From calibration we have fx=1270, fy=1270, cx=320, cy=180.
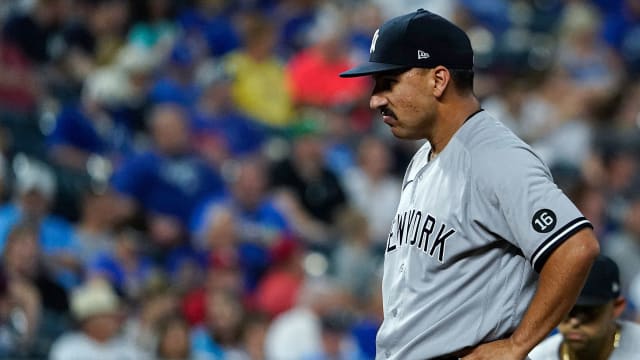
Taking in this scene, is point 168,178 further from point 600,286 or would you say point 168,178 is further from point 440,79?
point 440,79

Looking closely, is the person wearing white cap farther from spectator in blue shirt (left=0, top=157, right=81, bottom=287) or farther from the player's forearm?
the player's forearm

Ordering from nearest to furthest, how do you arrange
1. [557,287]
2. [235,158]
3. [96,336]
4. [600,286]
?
[557,287] → [600,286] → [96,336] → [235,158]

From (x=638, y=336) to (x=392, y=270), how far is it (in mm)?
1112

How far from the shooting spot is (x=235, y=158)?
408 inches

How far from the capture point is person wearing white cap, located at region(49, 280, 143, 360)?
7.77m

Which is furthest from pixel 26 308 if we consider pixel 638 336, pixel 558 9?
pixel 558 9

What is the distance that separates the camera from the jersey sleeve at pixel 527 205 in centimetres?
326

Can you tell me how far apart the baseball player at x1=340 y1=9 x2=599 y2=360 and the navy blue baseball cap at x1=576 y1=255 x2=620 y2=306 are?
698 mm

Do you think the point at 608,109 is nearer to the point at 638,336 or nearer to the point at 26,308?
the point at 26,308

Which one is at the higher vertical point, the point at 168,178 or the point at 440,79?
the point at 168,178

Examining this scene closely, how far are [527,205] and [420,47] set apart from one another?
0.55 m

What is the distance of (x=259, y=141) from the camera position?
10.8 metres

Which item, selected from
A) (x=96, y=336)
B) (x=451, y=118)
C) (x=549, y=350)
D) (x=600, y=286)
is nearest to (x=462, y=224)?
(x=451, y=118)

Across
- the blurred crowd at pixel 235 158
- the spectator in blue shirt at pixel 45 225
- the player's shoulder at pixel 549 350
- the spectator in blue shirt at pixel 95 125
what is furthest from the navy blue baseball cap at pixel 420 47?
the spectator in blue shirt at pixel 95 125
